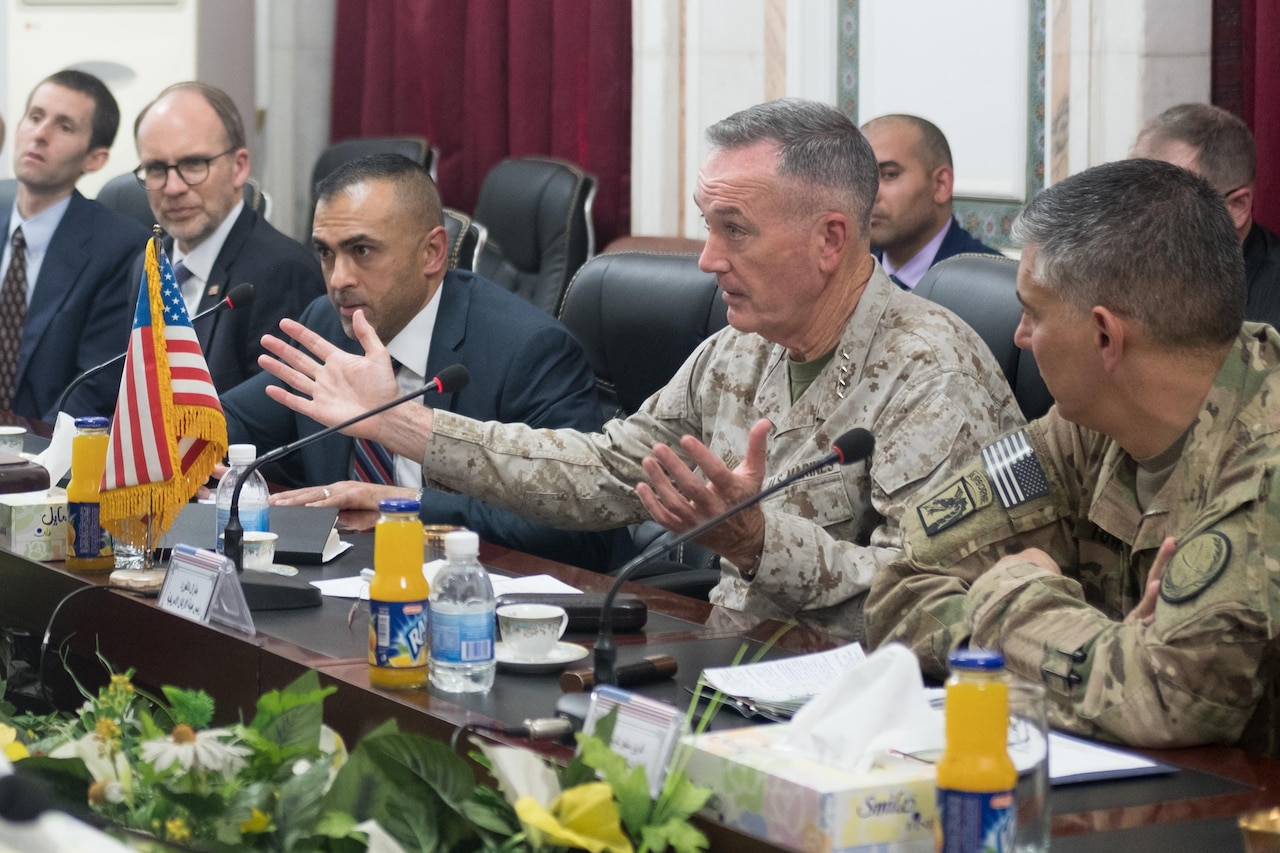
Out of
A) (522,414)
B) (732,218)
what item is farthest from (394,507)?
(522,414)

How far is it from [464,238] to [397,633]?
2933 millimetres

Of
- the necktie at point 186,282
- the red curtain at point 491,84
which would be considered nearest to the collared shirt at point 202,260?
the necktie at point 186,282

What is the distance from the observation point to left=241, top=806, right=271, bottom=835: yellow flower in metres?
1.18

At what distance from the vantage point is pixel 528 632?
1.68 metres

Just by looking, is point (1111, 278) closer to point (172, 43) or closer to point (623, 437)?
point (623, 437)

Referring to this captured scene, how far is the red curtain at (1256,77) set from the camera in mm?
3375

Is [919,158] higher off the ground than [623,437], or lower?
higher

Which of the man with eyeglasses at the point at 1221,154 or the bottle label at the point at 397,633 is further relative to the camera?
the man with eyeglasses at the point at 1221,154

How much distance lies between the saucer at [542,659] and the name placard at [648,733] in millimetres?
375

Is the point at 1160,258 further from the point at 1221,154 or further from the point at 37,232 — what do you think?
the point at 37,232

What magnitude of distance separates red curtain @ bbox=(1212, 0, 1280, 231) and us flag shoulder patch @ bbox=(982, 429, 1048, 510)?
6.01ft

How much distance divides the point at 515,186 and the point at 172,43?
5.79 feet

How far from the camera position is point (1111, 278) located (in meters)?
1.65

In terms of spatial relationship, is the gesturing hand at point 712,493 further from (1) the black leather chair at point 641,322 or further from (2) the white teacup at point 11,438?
(2) the white teacup at point 11,438
